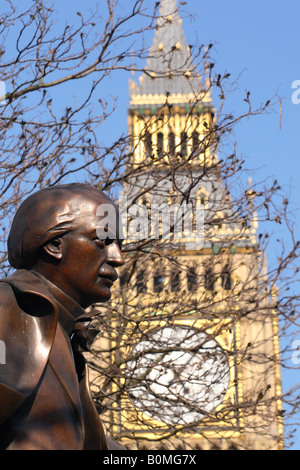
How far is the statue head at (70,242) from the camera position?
102 inches

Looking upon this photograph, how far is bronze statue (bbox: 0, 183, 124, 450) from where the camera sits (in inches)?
92.7

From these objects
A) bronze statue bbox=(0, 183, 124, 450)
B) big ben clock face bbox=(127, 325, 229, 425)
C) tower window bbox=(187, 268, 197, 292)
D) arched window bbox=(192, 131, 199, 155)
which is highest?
arched window bbox=(192, 131, 199, 155)

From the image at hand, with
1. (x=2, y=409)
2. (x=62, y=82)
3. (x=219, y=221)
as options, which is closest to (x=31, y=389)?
(x=2, y=409)

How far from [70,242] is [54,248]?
0.16 feet

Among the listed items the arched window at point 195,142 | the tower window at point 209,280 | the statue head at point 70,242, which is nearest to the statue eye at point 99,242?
the statue head at point 70,242

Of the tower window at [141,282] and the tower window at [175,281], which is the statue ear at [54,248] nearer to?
the tower window at [175,281]

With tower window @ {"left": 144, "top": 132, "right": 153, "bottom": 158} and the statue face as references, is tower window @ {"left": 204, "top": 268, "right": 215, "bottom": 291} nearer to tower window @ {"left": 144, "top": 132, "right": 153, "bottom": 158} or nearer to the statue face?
tower window @ {"left": 144, "top": 132, "right": 153, "bottom": 158}

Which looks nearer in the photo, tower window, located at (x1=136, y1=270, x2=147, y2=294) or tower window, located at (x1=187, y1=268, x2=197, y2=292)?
tower window, located at (x1=187, y1=268, x2=197, y2=292)

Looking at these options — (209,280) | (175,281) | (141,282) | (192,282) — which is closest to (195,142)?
(209,280)

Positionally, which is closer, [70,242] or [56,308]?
[56,308]

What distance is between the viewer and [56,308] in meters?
2.46

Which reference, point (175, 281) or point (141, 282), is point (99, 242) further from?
point (175, 281)

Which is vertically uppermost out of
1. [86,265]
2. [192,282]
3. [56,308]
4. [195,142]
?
[195,142]

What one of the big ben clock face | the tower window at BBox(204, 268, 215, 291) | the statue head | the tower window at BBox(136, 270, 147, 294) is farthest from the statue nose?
the tower window at BBox(136, 270, 147, 294)
